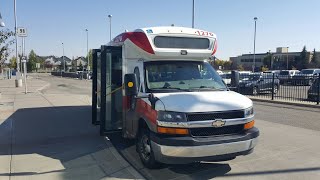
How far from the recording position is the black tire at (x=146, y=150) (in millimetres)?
6055

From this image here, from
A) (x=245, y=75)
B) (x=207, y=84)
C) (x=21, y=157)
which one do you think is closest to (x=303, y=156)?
(x=207, y=84)

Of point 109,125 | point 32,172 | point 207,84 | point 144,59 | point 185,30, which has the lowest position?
point 32,172

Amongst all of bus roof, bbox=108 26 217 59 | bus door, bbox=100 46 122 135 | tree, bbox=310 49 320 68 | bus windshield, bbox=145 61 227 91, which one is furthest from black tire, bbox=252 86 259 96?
tree, bbox=310 49 320 68

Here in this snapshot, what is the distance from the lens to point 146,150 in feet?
20.5

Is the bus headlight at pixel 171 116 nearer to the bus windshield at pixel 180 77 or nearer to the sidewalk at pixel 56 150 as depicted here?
the bus windshield at pixel 180 77

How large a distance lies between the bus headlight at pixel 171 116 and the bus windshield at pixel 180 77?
84 centimetres

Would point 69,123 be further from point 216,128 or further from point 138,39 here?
point 216,128

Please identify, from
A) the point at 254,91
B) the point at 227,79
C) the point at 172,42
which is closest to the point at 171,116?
the point at 172,42

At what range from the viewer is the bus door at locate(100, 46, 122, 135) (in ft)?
26.0

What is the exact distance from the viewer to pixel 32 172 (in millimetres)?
6102

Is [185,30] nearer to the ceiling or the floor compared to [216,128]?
nearer to the ceiling

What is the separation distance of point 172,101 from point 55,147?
3.64 meters

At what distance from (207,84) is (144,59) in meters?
1.32

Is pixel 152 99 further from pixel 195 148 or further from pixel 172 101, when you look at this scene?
pixel 195 148
